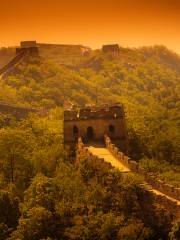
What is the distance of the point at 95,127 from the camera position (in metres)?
57.9

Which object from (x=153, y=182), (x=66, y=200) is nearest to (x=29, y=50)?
(x=66, y=200)

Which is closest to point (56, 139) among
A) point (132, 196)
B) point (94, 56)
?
point (132, 196)

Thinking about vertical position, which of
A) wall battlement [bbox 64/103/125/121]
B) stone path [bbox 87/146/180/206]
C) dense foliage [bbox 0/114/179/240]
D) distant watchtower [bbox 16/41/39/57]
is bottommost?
dense foliage [bbox 0/114/179/240]

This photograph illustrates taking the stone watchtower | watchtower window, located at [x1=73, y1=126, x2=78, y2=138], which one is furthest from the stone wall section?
watchtower window, located at [x1=73, y1=126, x2=78, y2=138]

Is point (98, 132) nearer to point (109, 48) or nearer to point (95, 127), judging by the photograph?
point (95, 127)

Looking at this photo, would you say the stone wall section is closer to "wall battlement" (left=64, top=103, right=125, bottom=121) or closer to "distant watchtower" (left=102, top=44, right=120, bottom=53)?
"wall battlement" (left=64, top=103, right=125, bottom=121)

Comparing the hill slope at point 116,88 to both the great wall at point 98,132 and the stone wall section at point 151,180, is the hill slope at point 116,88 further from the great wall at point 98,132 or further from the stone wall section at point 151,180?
the stone wall section at point 151,180

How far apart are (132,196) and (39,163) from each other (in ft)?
45.7

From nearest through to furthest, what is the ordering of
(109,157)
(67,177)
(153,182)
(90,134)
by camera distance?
(153,182)
(67,177)
(109,157)
(90,134)

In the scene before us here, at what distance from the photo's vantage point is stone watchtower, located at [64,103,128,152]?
5784 centimetres

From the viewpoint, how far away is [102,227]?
43.7 meters

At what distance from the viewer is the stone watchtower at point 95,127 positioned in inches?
2277

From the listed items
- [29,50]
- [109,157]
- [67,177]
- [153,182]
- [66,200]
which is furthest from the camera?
[29,50]

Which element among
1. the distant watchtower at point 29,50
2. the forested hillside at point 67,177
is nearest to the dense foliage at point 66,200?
the forested hillside at point 67,177
